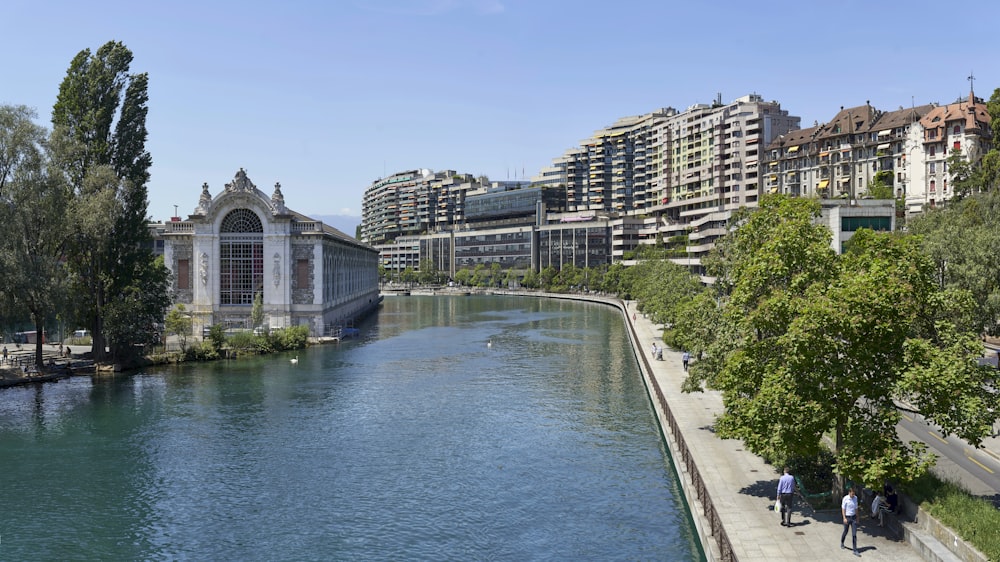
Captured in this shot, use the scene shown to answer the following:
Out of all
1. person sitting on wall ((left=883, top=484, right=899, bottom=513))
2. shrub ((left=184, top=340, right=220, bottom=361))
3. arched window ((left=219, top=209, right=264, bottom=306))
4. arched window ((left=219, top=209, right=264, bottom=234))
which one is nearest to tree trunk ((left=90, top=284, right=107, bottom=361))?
shrub ((left=184, top=340, right=220, bottom=361))

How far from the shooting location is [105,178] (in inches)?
2977

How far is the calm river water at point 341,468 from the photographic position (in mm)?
33156

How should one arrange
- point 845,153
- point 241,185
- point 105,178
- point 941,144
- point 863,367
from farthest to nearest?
point 845,153 → point 941,144 → point 241,185 → point 105,178 → point 863,367

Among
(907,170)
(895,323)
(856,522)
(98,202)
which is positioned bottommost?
(856,522)

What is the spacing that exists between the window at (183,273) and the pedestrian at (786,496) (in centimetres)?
9283

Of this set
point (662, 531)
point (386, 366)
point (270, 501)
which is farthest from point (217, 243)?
point (662, 531)

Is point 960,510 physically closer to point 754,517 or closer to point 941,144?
point 754,517

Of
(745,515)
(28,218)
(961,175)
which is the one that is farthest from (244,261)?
(961,175)

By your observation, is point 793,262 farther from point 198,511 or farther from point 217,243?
point 217,243

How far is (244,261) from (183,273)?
28.1ft

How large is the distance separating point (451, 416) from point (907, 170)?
11402cm

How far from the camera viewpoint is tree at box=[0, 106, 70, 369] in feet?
211

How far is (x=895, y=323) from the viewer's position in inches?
1120

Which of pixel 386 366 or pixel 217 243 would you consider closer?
pixel 386 366
